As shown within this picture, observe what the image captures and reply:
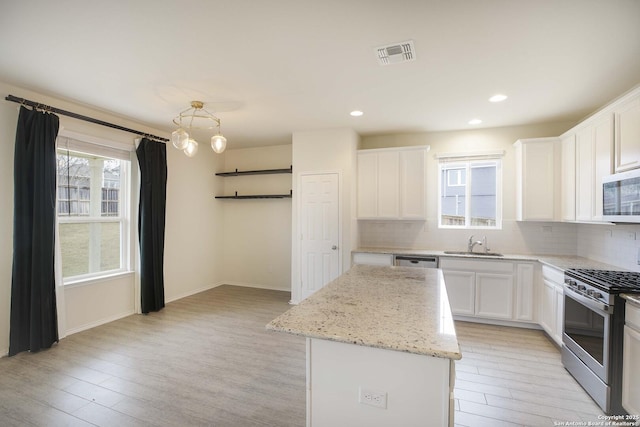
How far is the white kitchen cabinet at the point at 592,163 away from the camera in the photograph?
281cm

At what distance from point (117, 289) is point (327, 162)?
3.46m

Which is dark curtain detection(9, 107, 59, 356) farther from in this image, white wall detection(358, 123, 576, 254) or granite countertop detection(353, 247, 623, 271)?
white wall detection(358, 123, 576, 254)

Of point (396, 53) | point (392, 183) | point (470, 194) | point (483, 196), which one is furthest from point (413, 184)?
point (396, 53)

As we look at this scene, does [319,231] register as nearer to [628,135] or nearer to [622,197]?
[622,197]

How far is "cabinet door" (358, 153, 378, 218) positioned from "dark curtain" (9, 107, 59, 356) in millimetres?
3818

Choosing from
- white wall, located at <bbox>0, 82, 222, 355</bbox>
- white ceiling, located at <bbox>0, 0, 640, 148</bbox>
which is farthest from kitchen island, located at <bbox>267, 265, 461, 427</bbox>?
white wall, located at <bbox>0, 82, 222, 355</bbox>

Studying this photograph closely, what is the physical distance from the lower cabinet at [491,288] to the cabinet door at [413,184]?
32.5 inches

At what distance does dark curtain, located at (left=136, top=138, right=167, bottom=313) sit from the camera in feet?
13.7

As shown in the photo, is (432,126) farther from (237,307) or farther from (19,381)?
(19,381)

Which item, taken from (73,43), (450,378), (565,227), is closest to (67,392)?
(73,43)

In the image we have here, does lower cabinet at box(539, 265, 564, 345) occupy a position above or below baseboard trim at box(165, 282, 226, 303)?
above

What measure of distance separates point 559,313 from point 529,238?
4.61 feet

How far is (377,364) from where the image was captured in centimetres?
132

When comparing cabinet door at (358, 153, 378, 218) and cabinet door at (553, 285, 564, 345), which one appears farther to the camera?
cabinet door at (358, 153, 378, 218)
